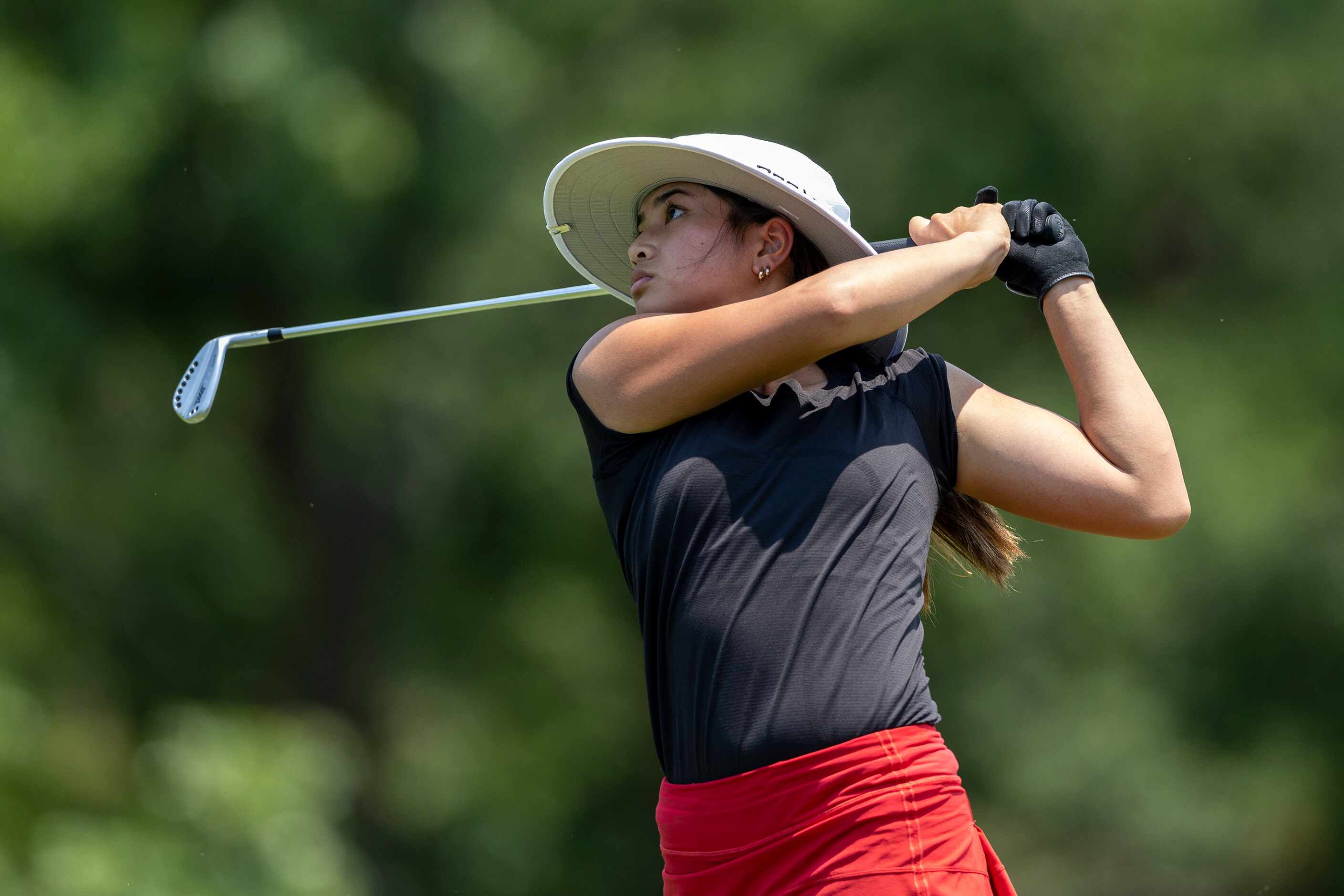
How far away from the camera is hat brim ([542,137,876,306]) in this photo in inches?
79.5

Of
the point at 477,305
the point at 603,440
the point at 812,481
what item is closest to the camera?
the point at 812,481

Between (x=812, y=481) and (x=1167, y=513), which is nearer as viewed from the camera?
(x=812, y=481)

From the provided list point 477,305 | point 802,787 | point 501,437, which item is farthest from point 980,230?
point 501,437

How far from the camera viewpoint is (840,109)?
6.65 m

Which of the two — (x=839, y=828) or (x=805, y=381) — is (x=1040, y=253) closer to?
(x=805, y=381)

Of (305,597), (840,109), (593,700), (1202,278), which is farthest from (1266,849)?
(305,597)

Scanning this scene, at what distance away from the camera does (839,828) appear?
1704 mm

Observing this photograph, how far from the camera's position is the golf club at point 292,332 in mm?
2713

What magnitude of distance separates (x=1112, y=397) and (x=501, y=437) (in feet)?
17.0

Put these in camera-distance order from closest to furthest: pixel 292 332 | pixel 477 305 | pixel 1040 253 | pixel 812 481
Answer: pixel 812 481 → pixel 1040 253 → pixel 477 305 → pixel 292 332

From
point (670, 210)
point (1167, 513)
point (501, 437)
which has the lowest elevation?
point (1167, 513)

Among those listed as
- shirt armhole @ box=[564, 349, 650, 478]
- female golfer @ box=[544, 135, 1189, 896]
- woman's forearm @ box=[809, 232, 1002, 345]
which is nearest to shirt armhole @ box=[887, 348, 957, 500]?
female golfer @ box=[544, 135, 1189, 896]

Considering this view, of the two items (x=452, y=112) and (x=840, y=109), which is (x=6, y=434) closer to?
(x=452, y=112)

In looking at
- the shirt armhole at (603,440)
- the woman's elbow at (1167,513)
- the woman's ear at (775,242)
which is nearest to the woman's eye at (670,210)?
the woman's ear at (775,242)
